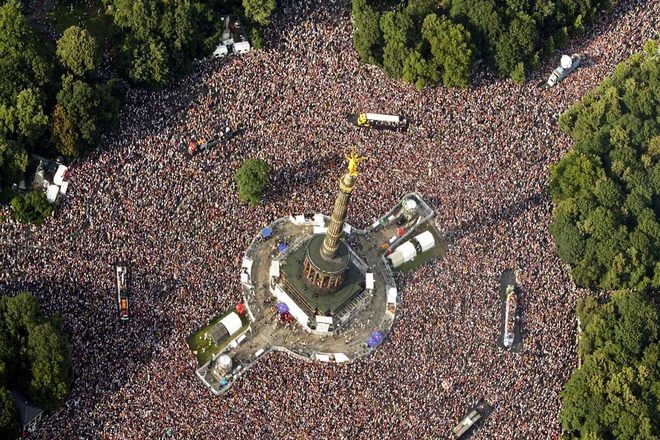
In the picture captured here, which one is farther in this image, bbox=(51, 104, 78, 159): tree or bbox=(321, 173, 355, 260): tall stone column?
bbox=(51, 104, 78, 159): tree

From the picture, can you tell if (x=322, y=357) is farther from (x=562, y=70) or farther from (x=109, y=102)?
(x=562, y=70)

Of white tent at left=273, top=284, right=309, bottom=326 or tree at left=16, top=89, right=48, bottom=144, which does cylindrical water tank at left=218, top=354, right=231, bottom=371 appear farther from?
tree at left=16, top=89, right=48, bottom=144

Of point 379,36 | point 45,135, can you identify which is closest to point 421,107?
point 379,36

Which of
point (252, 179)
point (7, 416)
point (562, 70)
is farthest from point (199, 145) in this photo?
point (562, 70)

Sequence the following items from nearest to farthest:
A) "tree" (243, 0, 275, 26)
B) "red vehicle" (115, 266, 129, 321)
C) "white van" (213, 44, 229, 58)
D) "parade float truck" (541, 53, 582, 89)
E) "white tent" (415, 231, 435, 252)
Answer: "red vehicle" (115, 266, 129, 321) → "white tent" (415, 231, 435, 252) → "white van" (213, 44, 229, 58) → "tree" (243, 0, 275, 26) → "parade float truck" (541, 53, 582, 89)

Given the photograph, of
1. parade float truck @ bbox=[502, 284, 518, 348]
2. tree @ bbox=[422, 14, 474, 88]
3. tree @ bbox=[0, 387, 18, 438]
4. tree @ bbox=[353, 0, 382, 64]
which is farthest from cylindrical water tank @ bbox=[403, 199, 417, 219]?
tree @ bbox=[0, 387, 18, 438]

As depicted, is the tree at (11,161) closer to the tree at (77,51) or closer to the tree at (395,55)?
the tree at (77,51)

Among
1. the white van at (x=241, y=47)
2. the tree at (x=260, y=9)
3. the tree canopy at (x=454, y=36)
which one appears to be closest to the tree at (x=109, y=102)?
the white van at (x=241, y=47)
